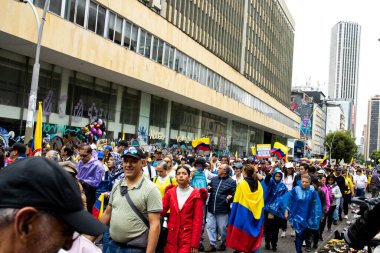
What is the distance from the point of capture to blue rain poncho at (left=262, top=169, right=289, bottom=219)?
32.9 ft

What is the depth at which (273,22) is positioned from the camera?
212ft

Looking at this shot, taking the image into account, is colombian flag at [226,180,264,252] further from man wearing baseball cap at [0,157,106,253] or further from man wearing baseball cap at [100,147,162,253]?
man wearing baseball cap at [0,157,106,253]

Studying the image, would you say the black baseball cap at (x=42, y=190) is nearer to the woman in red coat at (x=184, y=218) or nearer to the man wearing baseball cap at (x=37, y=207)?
the man wearing baseball cap at (x=37, y=207)

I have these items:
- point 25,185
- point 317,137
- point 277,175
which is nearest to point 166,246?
point 25,185

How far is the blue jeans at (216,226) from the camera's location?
942cm

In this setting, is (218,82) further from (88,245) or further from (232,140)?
(88,245)

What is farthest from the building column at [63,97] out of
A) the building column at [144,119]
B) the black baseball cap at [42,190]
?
the black baseball cap at [42,190]

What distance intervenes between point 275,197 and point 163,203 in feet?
16.2

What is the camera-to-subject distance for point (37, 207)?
1.32 meters

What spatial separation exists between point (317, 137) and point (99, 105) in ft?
404

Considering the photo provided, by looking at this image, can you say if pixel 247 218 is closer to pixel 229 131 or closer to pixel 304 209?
pixel 304 209

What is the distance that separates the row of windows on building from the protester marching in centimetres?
1172

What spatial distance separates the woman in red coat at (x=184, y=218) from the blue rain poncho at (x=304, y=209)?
→ 377 centimetres

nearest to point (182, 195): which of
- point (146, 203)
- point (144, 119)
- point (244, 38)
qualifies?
point (146, 203)
